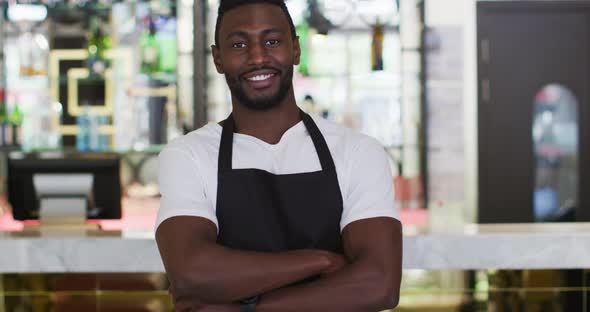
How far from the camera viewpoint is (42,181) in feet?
8.36

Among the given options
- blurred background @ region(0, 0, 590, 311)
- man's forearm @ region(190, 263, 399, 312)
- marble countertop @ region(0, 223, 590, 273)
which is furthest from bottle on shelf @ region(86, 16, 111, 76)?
man's forearm @ region(190, 263, 399, 312)

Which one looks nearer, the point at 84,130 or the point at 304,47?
the point at 304,47

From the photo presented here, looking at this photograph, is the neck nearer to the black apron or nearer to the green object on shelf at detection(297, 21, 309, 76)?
the black apron

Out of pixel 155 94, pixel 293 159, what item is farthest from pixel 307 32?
pixel 293 159

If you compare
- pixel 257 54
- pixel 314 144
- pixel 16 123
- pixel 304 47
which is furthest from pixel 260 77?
pixel 16 123

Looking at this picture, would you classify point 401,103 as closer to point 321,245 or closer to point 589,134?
point 589,134

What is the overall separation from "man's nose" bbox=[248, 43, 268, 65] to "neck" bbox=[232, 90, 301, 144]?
0.11 m

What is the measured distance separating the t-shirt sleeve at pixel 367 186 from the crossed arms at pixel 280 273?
5 centimetres

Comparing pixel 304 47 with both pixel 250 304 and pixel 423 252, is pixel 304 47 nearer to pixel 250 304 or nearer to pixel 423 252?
pixel 423 252

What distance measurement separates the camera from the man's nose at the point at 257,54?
1.31 metres

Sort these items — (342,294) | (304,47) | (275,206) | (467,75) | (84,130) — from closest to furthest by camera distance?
(342,294), (275,206), (304,47), (84,130), (467,75)

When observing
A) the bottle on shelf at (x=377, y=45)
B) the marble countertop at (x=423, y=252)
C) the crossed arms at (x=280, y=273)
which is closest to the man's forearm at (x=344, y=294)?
the crossed arms at (x=280, y=273)

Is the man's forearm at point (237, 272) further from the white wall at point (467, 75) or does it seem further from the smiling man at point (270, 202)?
the white wall at point (467, 75)

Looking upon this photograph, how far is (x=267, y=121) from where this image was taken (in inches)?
55.2
